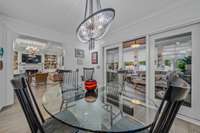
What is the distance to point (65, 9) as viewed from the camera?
2.59 metres

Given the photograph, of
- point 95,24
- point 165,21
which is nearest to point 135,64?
point 165,21

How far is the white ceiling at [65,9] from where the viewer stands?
7.57 feet

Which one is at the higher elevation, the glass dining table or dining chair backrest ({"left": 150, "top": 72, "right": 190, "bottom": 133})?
dining chair backrest ({"left": 150, "top": 72, "right": 190, "bottom": 133})

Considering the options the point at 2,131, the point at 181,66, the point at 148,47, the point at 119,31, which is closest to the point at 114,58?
the point at 119,31

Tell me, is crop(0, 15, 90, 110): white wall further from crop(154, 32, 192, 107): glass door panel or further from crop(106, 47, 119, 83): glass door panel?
crop(154, 32, 192, 107): glass door panel

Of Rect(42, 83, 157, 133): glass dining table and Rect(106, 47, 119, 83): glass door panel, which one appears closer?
Rect(42, 83, 157, 133): glass dining table

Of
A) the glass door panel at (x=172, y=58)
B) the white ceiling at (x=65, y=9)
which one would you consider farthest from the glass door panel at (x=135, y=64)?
the white ceiling at (x=65, y=9)

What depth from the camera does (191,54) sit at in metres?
2.27

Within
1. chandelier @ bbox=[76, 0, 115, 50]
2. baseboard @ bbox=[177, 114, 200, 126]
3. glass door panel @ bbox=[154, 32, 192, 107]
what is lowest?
baseboard @ bbox=[177, 114, 200, 126]

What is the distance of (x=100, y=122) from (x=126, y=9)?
249 cm

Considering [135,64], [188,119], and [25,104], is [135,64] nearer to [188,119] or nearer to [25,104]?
[188,119]

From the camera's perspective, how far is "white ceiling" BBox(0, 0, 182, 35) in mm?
2307

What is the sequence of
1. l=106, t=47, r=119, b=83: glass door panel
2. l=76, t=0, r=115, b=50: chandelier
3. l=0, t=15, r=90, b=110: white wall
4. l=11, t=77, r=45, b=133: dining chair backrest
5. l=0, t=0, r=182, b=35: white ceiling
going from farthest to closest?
l=106, t=47, r=119, b=83: glass door panel
l=0, t=15, r=90, b=110: white wall
l=0, t=0, r=182, b=35: white ceiling
l=76, t=0, r=115, b=50: chandelier
l=11, t=77, r=45, b=133: dining chair backrest

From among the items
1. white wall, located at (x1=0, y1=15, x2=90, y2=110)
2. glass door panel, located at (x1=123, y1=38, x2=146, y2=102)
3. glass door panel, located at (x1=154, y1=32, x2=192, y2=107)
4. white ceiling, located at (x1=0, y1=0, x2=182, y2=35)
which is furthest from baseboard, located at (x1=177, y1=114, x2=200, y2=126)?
white wall, located at (x1=0, y1=15, x2=90, y2=110)
